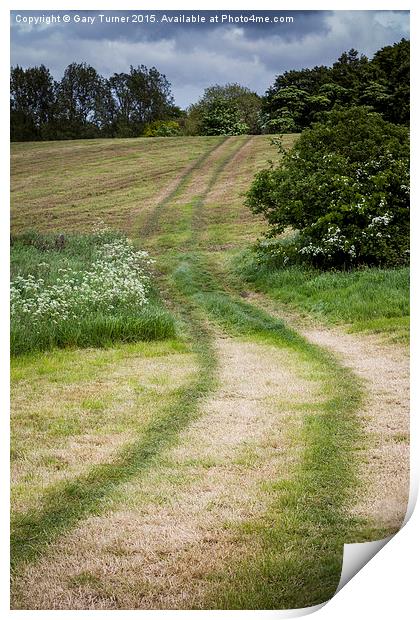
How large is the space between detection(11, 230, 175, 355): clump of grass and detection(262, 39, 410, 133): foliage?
1.11 metres

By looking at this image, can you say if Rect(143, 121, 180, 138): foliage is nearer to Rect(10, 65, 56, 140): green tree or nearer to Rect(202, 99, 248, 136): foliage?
Rect(202, 99, 248, 136): foliage

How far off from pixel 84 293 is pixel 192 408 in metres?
0.88

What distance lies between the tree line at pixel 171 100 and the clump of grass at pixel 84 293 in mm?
597

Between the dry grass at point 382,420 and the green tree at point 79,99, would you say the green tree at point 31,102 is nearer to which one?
the green tree at point 79,99

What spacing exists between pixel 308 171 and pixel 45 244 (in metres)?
1.69

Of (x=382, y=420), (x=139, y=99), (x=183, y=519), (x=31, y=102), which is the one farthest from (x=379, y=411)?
(x=31, y=102)

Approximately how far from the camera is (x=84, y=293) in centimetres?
376

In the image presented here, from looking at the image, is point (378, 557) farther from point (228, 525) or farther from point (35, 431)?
point (35, 431)

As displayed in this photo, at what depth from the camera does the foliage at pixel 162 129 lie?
3.72 meters

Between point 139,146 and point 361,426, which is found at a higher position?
point 139,146

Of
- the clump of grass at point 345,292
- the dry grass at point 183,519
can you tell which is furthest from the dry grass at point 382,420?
the dry grass at point 183,519

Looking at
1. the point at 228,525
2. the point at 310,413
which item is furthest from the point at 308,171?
the point at 228,525

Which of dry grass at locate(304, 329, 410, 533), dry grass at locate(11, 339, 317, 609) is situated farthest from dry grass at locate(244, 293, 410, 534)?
dry grass at locate(11, 339, 317, 609)
